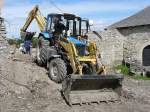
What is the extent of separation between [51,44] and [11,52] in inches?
132

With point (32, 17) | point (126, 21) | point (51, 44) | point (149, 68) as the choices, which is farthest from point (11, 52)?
point (126, 21)

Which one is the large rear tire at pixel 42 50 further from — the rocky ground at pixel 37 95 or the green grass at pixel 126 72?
the green grass at pixel 126 72

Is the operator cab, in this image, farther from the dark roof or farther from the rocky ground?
the dark roof

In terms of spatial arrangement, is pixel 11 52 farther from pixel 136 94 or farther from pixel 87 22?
pixel 136 94

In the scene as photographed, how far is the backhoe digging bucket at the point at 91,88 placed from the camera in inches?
512

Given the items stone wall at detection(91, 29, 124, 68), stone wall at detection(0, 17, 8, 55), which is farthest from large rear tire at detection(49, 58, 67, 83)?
stone wall at detection(91, 29, 124, 68)

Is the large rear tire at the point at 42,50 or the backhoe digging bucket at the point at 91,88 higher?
the large rear tire at the point at 42,50

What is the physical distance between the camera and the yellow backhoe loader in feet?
43.8

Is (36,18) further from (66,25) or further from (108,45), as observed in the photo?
(108,45)

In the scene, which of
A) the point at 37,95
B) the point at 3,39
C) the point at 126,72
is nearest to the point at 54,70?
the point at 37,95

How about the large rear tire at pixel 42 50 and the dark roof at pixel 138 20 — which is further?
the dark roof at pixel 138 20

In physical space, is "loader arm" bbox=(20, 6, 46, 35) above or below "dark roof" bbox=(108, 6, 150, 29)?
below

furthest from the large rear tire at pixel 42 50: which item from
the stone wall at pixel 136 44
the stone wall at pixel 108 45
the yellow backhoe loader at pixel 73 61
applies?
the stone wall at pixel 136 44

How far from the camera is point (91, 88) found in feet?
45.6
